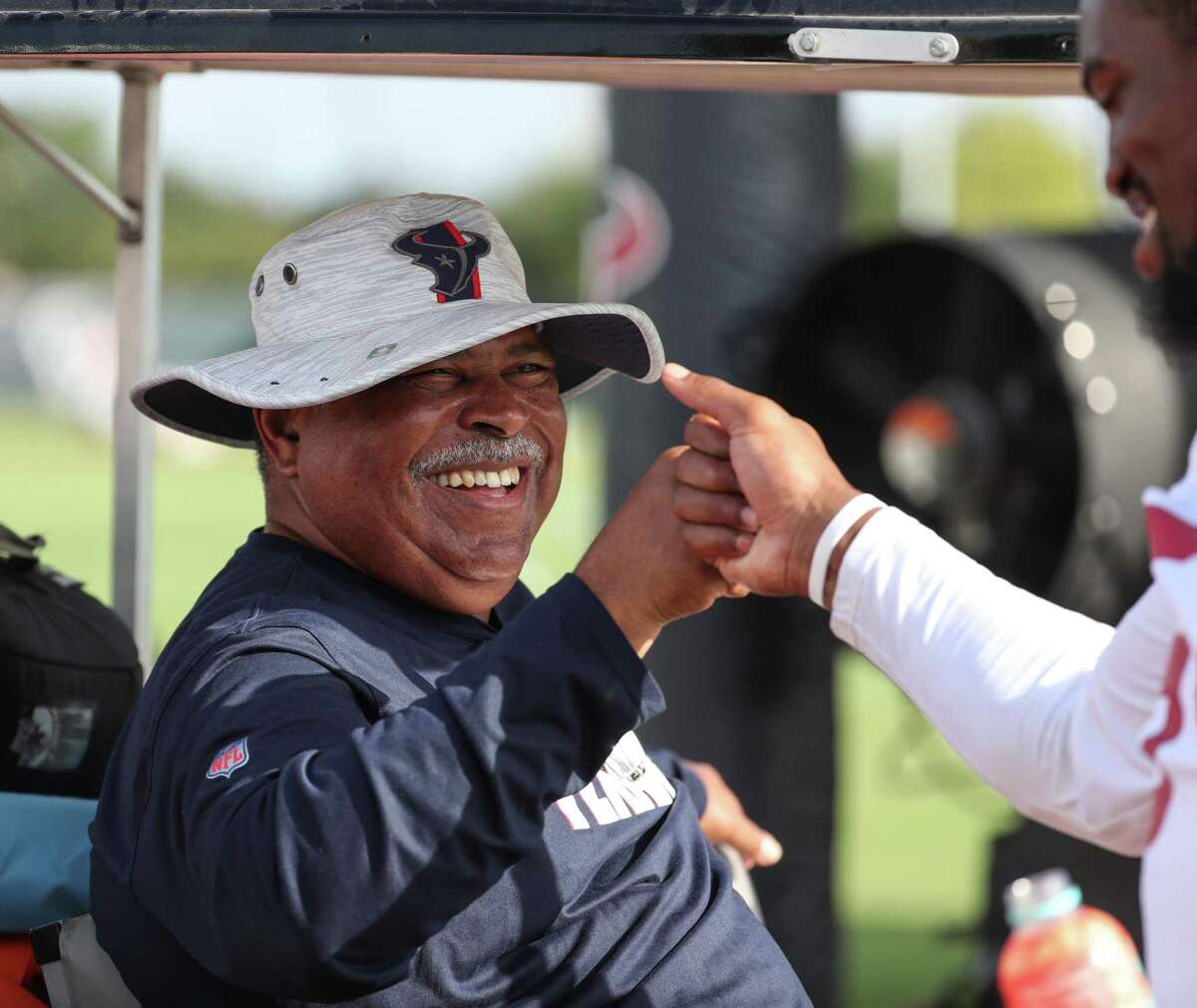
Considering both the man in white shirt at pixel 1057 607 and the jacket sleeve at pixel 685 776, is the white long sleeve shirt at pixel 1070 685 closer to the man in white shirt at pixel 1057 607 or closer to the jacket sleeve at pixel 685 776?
the man in white shirt at pixel 1057 607

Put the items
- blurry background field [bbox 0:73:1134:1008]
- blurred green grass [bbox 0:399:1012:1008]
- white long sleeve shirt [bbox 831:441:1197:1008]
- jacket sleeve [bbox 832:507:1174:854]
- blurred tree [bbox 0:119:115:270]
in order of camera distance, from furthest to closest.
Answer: blurred tree [bbox 0:119:115:270], blurry background field [bbox 0:73:1134:1008], blurred green grass [bbox 0:399:1012:1008], jacket sleeve [bbox 832:507:1174:854], white long sleeve shirt [bbox 831:441:1197:1008]

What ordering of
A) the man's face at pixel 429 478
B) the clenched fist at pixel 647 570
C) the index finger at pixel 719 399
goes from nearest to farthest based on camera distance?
the clenched fist at pixel 647 570 → the index finger at pixel 719 399 → the man's face at pixel 429 478

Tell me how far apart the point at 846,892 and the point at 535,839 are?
218 inches

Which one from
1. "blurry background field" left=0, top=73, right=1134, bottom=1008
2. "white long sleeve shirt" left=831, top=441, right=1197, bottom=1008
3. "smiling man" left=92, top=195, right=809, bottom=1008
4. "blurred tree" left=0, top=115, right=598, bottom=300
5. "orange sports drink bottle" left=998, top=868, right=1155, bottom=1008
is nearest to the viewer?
"white long sleeve shirt" left=831, top=441, right=1197, bottom=1008

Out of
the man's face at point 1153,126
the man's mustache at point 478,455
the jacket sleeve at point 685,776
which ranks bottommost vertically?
the jacket sleeve at point 685,776

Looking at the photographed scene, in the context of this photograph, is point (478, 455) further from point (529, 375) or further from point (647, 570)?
point (647, 570)

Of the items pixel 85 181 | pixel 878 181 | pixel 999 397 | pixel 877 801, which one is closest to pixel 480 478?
pixel 85 181

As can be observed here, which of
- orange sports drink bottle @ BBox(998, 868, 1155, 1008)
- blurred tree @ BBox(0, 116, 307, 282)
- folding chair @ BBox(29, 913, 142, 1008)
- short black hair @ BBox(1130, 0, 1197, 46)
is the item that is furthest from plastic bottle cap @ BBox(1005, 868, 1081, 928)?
blurred tree @ BBox(0, 116, 307, 282)

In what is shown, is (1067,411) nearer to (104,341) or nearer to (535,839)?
(535,839)

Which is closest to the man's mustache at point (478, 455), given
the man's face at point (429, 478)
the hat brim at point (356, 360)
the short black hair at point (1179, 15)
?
the man's face at point (429, 478)

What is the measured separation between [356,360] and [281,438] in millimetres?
224

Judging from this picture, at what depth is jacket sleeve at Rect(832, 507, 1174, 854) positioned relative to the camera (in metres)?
1.52

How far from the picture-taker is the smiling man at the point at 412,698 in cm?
163

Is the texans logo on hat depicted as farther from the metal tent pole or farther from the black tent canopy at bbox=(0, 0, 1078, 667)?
the metal tent pole
